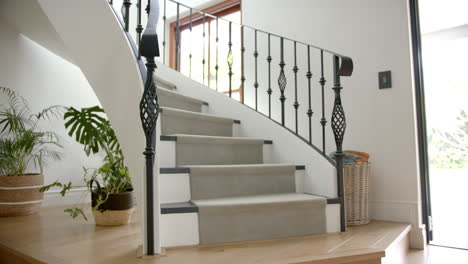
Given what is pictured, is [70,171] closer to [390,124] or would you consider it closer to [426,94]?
[390,124]

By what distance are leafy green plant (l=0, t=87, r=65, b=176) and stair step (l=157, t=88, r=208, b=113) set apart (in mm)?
1302

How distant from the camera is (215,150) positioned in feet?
7.40

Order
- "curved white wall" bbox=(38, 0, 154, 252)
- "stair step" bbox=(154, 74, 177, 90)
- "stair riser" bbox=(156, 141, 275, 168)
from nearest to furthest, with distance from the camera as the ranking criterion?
"curved white wall" bbox=(38, 0, 154, 252)
"stair riser" bbox=(156, 141, 275, 168)
"stair step" bbox=(154, 74, 177, 90)

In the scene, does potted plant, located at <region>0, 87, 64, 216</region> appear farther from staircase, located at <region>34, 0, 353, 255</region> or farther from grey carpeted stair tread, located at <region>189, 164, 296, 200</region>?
grey carpeted stair tread, located at <region>189, 164, 296, 200</region>

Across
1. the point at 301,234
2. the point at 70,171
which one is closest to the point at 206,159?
the point at 301,234

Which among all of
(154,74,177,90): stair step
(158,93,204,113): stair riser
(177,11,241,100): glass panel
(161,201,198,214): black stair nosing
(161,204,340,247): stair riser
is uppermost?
(177,11,241,100): glass panel

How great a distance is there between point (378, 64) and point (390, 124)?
20.6 inches

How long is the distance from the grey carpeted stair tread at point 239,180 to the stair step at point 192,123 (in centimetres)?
56

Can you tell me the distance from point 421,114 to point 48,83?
12.1ft

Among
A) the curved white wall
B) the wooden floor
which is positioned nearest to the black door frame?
the wooden floor

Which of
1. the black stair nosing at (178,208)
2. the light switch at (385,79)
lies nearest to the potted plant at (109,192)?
the black stair nosing at (178,208)

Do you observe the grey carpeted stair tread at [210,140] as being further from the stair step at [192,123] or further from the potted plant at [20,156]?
the potted plant at [20,156]

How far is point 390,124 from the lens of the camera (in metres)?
2.59

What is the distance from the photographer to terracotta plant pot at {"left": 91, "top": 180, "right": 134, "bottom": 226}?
2.16m
